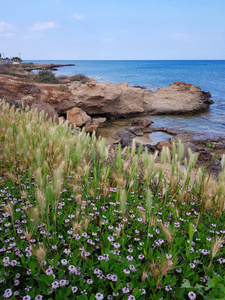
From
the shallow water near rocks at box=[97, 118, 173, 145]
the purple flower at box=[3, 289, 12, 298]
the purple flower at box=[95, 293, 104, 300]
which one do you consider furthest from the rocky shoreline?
the purple flower at box=[3, 289, 12, 298]

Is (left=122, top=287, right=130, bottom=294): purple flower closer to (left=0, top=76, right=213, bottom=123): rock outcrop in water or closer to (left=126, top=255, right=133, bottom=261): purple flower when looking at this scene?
(left=126, top=255, right=133, bottom=261): purple flower

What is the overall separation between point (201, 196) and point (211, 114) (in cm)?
1585

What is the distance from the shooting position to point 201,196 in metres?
2.86

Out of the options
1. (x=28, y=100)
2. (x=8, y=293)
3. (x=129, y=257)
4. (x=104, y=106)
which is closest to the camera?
(x=8, y=293)

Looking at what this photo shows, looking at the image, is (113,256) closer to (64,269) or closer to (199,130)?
(64,269)

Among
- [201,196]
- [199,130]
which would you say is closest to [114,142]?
[199,130]

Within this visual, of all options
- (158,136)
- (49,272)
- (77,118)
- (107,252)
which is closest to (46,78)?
(77,118)

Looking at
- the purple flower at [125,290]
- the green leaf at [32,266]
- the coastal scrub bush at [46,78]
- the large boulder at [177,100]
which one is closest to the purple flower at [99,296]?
the purple flower at [125,290]

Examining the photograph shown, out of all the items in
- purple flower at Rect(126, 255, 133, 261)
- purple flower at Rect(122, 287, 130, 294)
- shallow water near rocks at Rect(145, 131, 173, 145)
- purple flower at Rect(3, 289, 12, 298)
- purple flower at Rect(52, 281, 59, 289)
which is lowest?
shallow water near rocks at Rect(145, 131, 173, 145)

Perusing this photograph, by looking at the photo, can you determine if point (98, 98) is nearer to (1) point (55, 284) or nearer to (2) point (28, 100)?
(2) point (28, 100)

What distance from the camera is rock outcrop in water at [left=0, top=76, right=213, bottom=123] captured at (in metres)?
12.1

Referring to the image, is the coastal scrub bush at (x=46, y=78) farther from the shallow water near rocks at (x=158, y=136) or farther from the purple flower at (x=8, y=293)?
the purple flower at (x=8, y=293)

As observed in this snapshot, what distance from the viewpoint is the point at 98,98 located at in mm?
12820

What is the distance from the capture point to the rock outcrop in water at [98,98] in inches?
475
